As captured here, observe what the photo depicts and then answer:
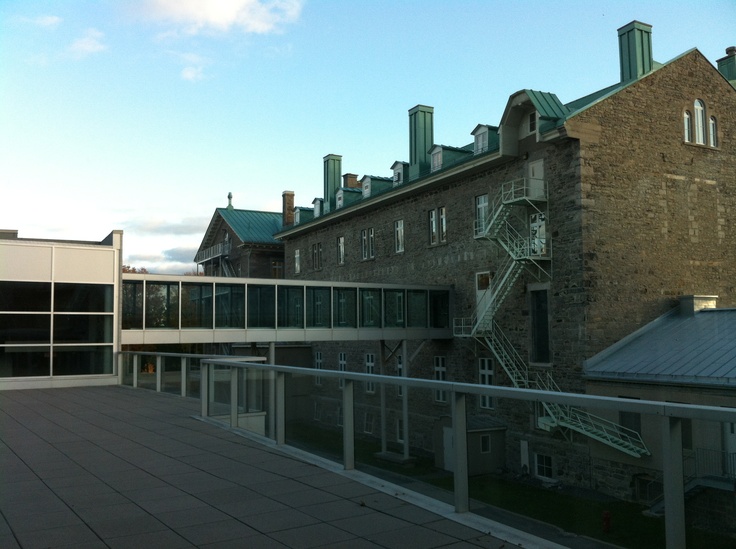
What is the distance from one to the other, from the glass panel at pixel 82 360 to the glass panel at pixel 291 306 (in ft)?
30.4

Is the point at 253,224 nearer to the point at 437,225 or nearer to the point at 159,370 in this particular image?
the point at 437,225

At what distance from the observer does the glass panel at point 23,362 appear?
70.6ft

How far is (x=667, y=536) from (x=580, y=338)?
21.7 meters

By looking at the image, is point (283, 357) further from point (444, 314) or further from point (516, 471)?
point (516, 471)

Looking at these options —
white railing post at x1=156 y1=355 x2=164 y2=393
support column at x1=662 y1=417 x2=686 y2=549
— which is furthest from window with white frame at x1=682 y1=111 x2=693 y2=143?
support column at x1=662 y1=417 x2=686 y2=549

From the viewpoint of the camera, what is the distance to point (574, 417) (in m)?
5.55

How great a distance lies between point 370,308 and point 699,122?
51.2ft

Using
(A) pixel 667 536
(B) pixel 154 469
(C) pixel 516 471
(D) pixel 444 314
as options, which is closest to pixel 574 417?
(C) pixel 516 471

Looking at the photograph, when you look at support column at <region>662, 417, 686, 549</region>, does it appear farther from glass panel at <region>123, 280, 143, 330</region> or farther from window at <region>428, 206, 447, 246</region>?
window at <region>428, 206, 447, 246</region>

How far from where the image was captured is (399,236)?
36438mm

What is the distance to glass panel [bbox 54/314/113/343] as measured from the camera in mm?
22641

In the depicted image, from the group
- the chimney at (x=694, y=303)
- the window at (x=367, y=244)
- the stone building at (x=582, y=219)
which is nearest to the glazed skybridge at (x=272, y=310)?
the stone building at (x=582, y=219)

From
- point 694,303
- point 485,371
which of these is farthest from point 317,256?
point 694,303

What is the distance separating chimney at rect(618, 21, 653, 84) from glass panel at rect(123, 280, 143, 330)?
2001cm
